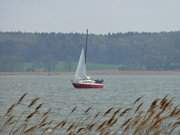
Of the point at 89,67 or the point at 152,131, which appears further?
the point at 89,67

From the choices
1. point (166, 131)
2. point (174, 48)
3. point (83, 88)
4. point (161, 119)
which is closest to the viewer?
point (161, 119)

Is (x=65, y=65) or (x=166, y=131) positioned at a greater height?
(x=166, y=131)

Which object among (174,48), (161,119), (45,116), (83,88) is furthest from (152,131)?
(174,48)

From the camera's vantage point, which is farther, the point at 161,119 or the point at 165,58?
the point at 165,58

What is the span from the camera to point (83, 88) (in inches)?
3524

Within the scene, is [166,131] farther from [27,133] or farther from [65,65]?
[65,65]

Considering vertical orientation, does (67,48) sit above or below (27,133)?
below

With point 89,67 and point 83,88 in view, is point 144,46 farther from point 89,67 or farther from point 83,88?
point 83,88

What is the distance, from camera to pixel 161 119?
1312cm

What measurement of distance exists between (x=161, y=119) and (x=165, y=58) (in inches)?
7116

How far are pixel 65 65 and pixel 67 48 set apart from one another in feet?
15.2

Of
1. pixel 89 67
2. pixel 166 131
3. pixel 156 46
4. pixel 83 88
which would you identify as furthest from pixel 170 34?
pixel 166 131

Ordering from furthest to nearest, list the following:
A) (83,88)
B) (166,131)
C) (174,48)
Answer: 1. (174,48)
2. (83,88)
3. (166,131)

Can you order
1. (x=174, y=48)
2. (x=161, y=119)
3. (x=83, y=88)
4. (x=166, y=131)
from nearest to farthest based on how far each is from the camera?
1. (x=161, y=119)
2. (x=166, y=131)
3. (x=83, y=88)
4. (x=174, y=48)
